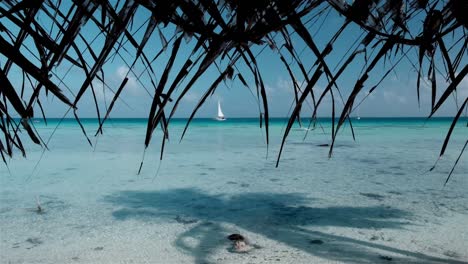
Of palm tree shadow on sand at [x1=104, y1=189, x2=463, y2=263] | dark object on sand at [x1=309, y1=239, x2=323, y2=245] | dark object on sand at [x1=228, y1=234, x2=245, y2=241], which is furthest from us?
dark object on sand at [x1=228, y1=234, x2=245, y2=241]

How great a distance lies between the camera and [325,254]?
12.2 feet

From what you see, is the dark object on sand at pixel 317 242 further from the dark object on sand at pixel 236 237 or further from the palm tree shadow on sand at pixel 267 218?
the dark object on sand at pixel 236 237

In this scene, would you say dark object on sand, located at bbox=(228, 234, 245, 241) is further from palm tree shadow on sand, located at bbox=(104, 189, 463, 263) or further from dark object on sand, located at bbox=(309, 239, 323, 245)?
dark object on sand, located at bbox=(309, 239, 323, 245)

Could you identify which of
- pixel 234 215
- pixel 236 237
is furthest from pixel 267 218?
pixel 236 237

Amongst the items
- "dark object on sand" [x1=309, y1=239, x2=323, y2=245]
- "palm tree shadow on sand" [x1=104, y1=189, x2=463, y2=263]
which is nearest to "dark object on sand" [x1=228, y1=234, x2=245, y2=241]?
"palm tree shadow on sand" [x1=104, y1=189, x2=463, y2=263]

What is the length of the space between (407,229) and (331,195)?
208cm

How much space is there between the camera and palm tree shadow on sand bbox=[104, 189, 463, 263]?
376 cm

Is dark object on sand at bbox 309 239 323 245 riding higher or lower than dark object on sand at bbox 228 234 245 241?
higher

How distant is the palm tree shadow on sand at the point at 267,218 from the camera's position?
148 inches

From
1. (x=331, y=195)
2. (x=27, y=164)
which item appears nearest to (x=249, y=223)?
(x=331, y=195)

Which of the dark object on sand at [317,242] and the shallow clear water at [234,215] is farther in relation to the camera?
the dark object on sand at [317,242]

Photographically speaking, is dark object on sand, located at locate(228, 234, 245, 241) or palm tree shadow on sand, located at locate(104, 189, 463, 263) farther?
dark object on sand, located at locate(228, 234, 245, 241)

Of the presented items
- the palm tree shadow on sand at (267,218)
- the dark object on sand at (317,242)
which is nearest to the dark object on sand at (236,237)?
the palm tree shadow on sand at (267,218)

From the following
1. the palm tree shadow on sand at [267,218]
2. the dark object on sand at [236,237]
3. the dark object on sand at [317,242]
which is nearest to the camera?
the palm tree shadow on sand at [267,218]
